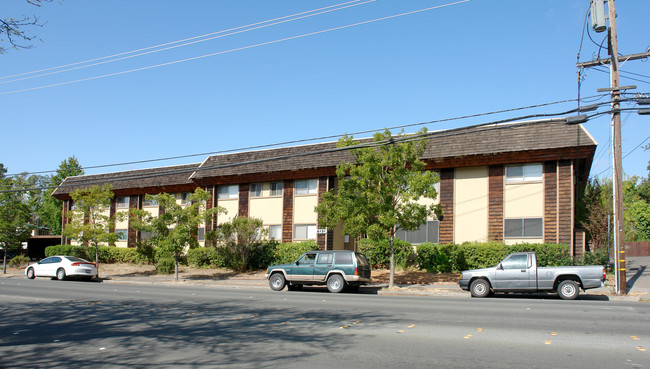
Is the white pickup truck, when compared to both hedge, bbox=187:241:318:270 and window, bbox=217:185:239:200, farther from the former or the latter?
window, bbox=217:185:239:200

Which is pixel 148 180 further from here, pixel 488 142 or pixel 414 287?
pixel 488 142

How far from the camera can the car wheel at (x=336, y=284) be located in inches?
805

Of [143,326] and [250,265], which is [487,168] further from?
[143,326]

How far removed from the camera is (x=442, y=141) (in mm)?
27094

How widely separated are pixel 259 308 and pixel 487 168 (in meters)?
16.1

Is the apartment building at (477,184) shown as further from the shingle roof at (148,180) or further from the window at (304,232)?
the shingle roof at (148,180)

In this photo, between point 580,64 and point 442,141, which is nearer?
point 580,64

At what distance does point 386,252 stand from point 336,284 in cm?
721

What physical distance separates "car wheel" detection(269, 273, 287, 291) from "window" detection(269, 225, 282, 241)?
10.4 meters

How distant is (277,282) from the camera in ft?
71.2

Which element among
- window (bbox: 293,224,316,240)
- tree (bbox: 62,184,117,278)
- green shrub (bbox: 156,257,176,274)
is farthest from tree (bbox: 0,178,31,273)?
window (bbox: 293,224,316,240)

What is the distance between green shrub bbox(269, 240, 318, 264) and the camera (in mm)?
29328

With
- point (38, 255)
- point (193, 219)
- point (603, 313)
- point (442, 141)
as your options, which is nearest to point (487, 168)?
point (442, 141)

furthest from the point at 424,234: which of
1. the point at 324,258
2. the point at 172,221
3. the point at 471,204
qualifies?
the point at 172,221
